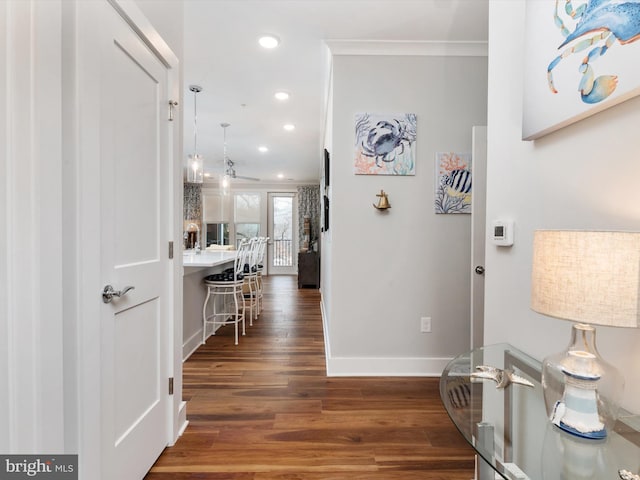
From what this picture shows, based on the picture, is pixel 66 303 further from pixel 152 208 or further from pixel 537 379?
pixel 537 379

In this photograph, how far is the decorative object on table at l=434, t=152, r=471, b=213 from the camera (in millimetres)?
2580

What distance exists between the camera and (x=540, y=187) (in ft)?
3.49

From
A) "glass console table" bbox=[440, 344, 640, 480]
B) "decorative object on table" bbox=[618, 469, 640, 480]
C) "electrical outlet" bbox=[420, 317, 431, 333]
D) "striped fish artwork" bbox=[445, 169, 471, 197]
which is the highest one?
"striped fish artwork" bbox=[445, 169, 471, 197]

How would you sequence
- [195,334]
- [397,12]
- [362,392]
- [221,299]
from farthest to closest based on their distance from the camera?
[221,299], [195,334], [362,392], [397,12]

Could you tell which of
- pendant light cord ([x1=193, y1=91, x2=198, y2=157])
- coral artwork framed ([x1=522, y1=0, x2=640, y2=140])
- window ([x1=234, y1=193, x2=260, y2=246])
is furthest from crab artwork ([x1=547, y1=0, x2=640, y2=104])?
window ([x1=234, y1=193, x2=260, y2=246])

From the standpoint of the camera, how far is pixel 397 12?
2.13 metres

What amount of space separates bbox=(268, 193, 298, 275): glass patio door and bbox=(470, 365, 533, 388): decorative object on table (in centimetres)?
771

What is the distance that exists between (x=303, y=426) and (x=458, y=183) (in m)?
2.12

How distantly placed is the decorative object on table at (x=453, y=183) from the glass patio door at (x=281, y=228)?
626 centimetres

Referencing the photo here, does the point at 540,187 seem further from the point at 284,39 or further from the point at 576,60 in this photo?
the point at 284,39

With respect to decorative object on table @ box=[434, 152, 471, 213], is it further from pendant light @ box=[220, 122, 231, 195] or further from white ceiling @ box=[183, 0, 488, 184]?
pendant light @ box=[220, 122, 231, 195]

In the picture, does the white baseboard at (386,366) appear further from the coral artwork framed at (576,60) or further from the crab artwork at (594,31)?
the crab artwork at (594,31)

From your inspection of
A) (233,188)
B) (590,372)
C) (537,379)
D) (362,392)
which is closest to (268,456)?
(362,392)

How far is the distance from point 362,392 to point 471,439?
5.58ft
